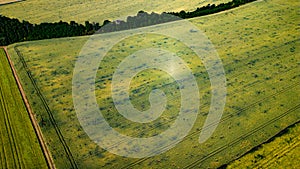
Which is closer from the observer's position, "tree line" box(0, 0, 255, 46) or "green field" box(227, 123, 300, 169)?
"green field" box(227, 123, 300, 169)

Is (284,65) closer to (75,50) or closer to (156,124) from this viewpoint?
(156,124)

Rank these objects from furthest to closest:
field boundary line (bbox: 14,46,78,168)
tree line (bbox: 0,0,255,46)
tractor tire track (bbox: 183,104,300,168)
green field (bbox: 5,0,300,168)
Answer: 1. tree line (bbox: 0,0,255,46)
2. green field (bbox: 5,0,300,168)
3. field boundary line (bbox: 14,46,78,168)
4. tractor tire track (bbox: 183,104,300,168)

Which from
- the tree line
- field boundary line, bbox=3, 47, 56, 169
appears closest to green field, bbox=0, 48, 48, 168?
field boundary line, bbox=3, 47, 56, 169

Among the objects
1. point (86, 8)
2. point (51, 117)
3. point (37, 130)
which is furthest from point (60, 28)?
point (37, 130)

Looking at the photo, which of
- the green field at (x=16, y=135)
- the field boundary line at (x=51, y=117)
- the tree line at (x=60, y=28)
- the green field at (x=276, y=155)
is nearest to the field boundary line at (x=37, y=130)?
the green field at (x=16, y=135)

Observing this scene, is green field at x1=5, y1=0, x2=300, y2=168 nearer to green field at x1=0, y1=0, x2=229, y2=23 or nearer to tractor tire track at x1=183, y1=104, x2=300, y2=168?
tractor tire track at x1=183, y1=104, x2=300, y2=168

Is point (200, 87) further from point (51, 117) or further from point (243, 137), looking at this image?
point (51, 117)

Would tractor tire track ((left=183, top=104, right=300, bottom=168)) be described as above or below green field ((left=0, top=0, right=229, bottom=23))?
below
